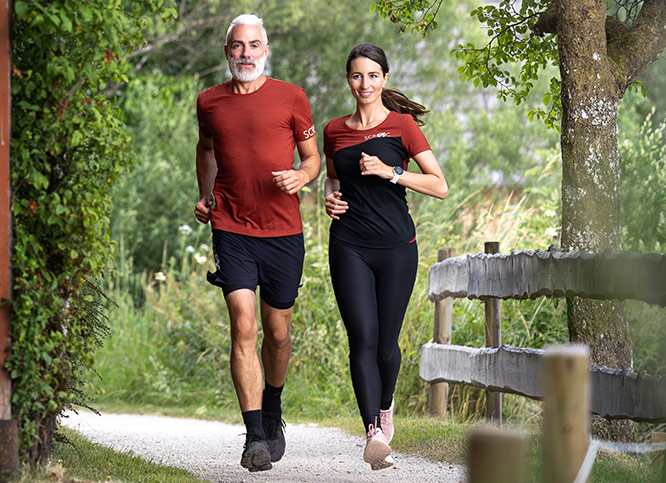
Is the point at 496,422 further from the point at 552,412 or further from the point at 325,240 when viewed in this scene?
the point at 552,412

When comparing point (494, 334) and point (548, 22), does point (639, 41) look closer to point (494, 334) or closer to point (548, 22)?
point (548, 22)

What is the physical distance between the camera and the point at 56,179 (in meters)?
4.21

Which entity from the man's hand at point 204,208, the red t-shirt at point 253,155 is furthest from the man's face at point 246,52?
the man's hand at point 204,208

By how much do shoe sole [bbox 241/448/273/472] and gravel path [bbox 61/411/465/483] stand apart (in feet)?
0.79

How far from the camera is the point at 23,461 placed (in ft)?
13.2

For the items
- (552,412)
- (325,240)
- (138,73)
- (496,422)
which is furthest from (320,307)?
(138,73)

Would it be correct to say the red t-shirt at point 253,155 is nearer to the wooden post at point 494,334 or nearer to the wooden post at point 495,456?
the wooden post at point 494,334

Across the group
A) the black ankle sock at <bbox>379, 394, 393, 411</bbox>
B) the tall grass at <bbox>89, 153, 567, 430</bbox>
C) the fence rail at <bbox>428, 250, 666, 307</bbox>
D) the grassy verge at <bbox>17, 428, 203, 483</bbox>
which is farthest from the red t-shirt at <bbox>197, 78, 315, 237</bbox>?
the tall grass at <bbox>89, 153, 567, 430</bbox>

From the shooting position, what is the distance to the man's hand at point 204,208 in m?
5.47

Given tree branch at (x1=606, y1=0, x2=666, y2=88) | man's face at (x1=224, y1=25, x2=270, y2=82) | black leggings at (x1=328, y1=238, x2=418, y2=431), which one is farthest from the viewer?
tree branch at (x1=606, y1=0, x2=666, y2=88)

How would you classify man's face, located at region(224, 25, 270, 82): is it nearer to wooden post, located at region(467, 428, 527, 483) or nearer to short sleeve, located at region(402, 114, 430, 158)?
short sleeve, located at region(402, 114, 430, 158)

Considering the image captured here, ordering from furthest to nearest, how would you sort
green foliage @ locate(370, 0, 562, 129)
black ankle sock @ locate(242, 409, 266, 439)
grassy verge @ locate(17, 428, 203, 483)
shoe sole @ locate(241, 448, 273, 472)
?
1. green foliage @ locate(370, 0, 562, 129)
2. black ankle sock @ locate(242, 409, 266, 439)
3. shoe sole @ locate(241, 448, 273, 472)
4. grassy verge @ locate(17, 428, 203, 483)

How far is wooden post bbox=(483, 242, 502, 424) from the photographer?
7156 mm

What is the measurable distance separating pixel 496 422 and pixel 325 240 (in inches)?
132
